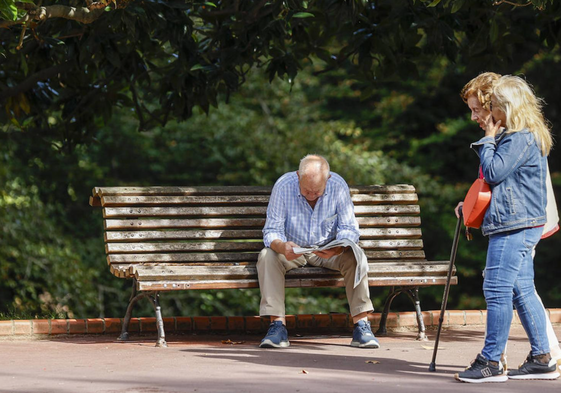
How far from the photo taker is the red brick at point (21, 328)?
6.38m

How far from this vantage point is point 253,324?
273 inches

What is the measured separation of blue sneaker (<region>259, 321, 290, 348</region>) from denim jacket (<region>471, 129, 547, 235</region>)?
1825mm

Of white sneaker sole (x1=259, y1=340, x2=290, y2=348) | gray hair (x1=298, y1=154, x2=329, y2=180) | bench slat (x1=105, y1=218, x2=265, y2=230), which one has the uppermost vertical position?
gray hair (x1=298, y1=154, x2=329, y2=180)

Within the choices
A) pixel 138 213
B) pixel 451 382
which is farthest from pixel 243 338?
pixel 451 382

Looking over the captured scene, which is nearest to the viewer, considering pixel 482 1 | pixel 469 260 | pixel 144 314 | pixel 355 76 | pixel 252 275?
pixel 252 275

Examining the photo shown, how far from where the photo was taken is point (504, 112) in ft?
14.9

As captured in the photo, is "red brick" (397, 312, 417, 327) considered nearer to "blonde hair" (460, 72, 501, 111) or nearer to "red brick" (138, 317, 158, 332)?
"red brick" (138, 317, 158, 332)

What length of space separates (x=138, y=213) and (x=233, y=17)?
2198 millimetres

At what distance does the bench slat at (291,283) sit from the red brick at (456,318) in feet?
2.95

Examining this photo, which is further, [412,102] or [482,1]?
[412,102]

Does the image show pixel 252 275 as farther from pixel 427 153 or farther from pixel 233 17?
A: pixel 427 153

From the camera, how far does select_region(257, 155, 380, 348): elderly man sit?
598cm

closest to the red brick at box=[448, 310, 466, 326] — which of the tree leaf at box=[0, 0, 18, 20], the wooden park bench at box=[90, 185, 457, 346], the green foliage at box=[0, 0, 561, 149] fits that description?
the wooden park bench at box=[90, 185, 457, 346]

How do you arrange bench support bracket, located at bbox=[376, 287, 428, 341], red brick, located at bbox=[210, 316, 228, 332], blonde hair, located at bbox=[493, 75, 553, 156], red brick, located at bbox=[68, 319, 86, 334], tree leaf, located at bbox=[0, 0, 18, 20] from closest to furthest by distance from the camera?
1. blonde hair, located at bbox=[493, 75, 553, 156]
2. tree leaf, located at bbox=[0, 0, 18, 20]
3. bench support bracket, located at bbox=[376, 287, 428, 341]
4. red brick, located at bbox=[68, 319, 86, 334]
5. red brick, located at bbox=[210, 316, 228, 332]
